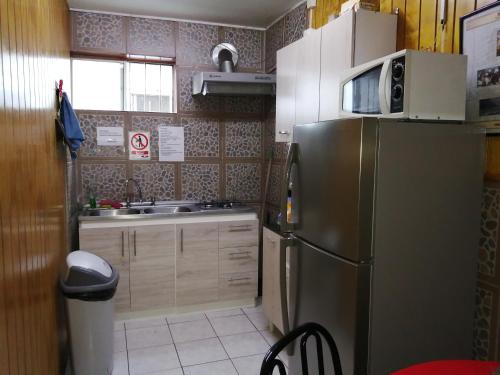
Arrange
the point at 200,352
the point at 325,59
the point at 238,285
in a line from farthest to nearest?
the point at 238,285 < the point at 200,352 < the point at 325,59

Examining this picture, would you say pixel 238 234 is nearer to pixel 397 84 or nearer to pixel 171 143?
pixel 171 143

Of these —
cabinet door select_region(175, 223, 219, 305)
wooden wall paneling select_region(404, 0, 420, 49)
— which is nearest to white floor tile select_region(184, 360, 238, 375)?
cabinet door select_region(175, 223, 219, 305)

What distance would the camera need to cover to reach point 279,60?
10.2 ft

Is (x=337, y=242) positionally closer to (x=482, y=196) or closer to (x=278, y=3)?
(x=482, y=196)

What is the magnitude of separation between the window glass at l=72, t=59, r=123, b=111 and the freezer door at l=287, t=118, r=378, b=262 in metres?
2.48

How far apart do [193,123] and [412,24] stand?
7.93ft

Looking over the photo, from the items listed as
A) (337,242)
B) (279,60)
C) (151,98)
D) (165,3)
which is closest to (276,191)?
(279,60)

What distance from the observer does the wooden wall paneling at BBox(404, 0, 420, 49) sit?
204 centimetres

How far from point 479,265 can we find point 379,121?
33.4 inches

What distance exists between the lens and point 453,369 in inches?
46.3

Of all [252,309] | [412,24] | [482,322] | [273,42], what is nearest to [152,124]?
[273,42]

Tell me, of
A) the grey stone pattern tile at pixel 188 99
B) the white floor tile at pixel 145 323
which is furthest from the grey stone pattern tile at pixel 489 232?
the grey stone pattern tile at pixel 188 99

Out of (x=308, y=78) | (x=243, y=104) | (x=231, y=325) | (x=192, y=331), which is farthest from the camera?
(x=243, y=104)

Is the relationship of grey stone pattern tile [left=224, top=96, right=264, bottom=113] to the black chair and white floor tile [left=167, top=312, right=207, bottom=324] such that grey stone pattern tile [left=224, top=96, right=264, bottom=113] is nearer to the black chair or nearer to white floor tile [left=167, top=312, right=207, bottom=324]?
white floor tile [left=167, top=312, right=207, bottom=324]
